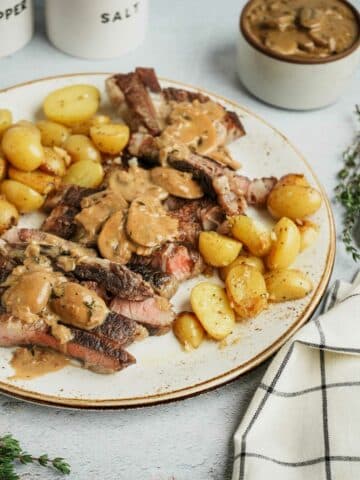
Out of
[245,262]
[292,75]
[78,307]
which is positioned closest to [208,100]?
[292,75]

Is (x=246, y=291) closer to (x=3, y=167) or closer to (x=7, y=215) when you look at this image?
(x=7, y=215)

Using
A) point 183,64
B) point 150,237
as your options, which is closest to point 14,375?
point 150,237

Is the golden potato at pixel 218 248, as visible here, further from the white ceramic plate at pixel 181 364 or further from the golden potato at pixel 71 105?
the golden potato at pixel 71 105

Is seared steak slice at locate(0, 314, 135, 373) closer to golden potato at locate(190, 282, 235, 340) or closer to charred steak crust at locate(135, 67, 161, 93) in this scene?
golden potato at locate(190, 282, 235, 340)

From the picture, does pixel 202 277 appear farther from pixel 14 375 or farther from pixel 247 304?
pixel 14 375

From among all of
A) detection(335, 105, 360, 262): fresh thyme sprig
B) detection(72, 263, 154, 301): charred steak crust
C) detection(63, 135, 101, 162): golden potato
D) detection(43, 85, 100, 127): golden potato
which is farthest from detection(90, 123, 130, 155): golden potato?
detection(335, 105, 360, 262): fresh thyme sprig

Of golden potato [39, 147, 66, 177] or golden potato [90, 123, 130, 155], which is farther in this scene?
golden potato [90, 123, 130, 155]
